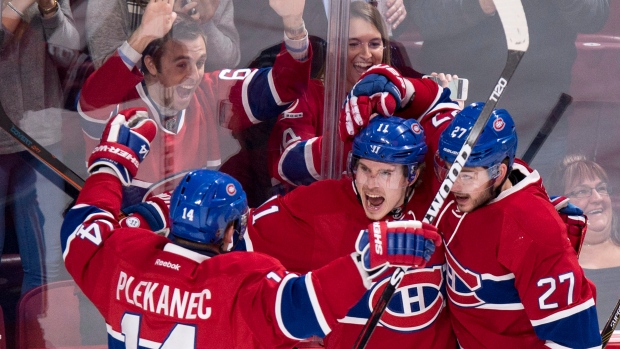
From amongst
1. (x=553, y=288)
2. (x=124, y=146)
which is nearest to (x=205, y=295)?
(x=124, y=146)

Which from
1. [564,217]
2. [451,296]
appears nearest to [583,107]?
[564,217]

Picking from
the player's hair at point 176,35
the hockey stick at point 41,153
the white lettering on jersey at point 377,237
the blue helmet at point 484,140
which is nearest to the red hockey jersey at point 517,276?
the blue helmet at point 484,140

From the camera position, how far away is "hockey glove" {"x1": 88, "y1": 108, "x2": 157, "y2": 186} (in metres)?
2.17

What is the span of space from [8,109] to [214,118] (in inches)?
24.4

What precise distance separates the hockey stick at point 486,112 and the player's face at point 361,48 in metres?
0.61

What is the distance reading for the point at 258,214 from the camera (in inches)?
93.7

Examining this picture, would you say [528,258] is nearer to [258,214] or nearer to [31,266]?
[258,214]

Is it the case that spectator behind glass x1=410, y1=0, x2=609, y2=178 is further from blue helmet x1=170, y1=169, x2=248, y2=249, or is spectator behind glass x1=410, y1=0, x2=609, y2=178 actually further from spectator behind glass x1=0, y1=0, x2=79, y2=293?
spectator behind glass x1=0, y1=0, x2=79, y2=293

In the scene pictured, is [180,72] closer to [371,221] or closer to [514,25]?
[371,221]

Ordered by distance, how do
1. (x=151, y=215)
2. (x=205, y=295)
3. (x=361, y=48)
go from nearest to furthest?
(x=205, y=295) < (x=151, y=215) < (x=361, y=48)

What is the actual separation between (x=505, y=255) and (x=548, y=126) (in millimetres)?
1140

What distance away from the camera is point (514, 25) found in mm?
1998

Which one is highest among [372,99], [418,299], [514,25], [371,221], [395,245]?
[514,25]

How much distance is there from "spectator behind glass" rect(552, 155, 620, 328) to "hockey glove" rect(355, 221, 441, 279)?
4.94 feet
